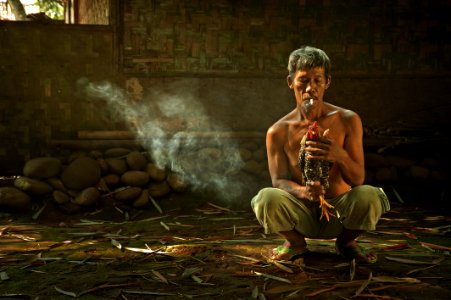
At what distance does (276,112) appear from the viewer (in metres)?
6.86

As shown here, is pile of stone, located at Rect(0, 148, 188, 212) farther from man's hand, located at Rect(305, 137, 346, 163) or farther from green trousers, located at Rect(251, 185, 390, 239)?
man's hand, located at Rect(305, 137, 346, 163)

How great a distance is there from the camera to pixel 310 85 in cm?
346

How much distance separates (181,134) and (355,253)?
11.6ft

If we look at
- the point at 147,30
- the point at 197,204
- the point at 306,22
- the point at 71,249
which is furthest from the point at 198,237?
the point at 306,22

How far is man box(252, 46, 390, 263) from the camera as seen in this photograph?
3.36 metres

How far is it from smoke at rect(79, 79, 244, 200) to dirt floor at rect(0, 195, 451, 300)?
961mm

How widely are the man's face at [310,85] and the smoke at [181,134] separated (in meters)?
3.02

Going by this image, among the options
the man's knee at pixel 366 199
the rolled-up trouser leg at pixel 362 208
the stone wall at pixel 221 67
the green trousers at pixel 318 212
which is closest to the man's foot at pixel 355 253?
the green trousers at pixel 318 212

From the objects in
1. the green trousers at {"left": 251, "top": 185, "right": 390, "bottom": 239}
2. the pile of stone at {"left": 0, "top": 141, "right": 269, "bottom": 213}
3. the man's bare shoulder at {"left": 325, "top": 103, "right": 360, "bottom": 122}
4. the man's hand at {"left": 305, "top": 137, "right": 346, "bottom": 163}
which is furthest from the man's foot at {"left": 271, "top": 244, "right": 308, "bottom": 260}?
the pile of stone at {"left": 0, "top": 141, "right": 269, "bottom": 213}

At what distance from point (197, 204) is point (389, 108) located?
3041mm

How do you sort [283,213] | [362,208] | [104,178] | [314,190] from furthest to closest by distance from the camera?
[104,178] → [283,213] → [362,208] → [314,190]

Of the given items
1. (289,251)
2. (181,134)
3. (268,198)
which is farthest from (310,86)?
(181,134)

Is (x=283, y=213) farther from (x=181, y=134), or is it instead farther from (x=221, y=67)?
(x=221, y=67)

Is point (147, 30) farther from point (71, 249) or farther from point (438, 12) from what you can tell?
point (438, 12)
